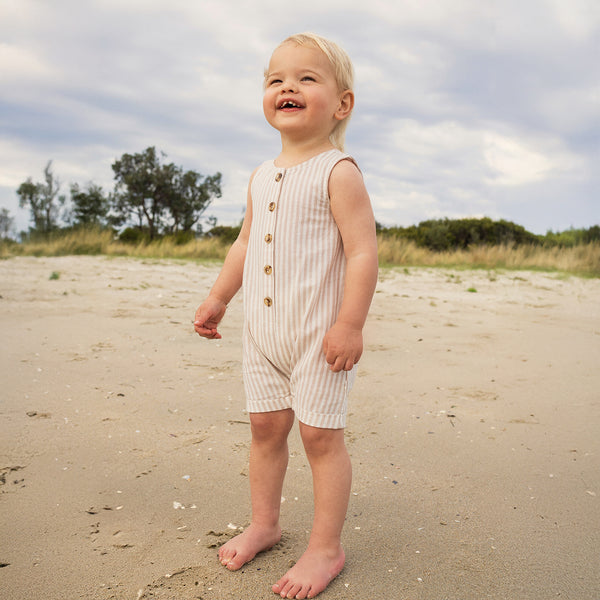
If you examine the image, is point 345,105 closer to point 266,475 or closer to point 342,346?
point 342,346

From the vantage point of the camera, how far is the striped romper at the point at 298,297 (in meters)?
1.70

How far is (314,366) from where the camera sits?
170 cm

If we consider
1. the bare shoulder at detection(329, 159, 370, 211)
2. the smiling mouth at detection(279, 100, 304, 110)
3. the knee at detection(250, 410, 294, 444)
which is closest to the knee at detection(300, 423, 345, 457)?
the knee at detection(250, 410, 294, 444)

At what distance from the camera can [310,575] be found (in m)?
1.66

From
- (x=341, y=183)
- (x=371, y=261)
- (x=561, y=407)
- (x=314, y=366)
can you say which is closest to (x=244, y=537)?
(x=314, y=366)

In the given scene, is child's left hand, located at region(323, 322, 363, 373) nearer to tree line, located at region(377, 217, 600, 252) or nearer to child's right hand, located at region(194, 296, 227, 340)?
child's right hand, located at region(194, 296, 227, 340)

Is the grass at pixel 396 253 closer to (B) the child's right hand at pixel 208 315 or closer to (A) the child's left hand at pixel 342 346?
(B) the child's right hand at pixel 208 315

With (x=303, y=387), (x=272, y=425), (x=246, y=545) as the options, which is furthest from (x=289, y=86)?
(x=246, y=545)

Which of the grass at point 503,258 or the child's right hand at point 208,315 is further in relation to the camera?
the grass at point 503,258

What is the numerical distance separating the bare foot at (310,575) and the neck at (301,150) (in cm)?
117

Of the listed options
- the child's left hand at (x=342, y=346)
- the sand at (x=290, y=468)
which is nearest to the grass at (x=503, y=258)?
the sand at (x=290, y=468)

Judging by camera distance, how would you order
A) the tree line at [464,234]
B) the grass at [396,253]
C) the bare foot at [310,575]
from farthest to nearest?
the tree line at [464,234] < the grass at [396,253] < the bare foot at [310,575]

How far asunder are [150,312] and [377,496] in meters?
3.58

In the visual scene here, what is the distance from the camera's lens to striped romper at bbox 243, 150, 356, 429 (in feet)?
5.59
